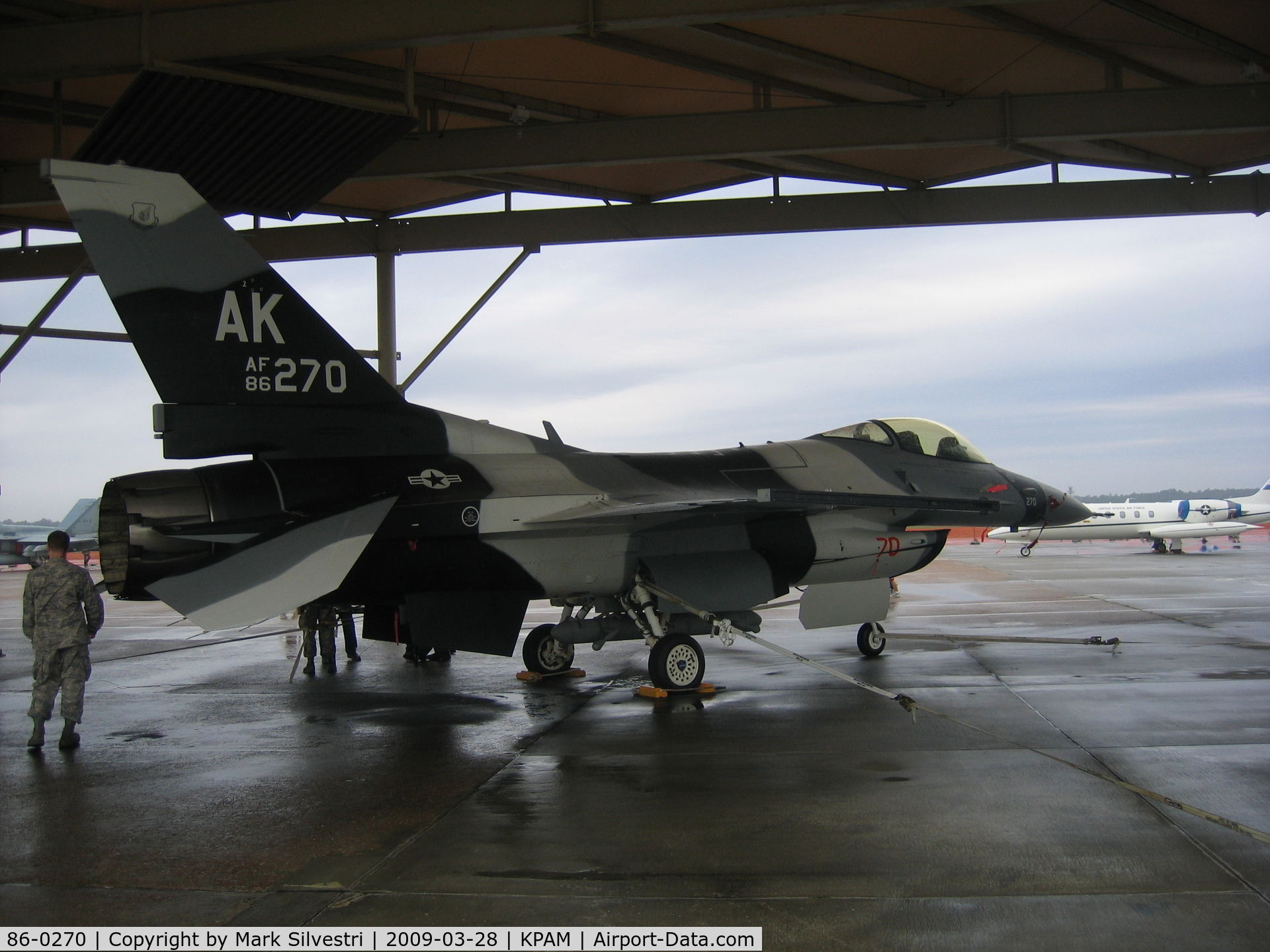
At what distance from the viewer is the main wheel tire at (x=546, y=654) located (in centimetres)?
1015

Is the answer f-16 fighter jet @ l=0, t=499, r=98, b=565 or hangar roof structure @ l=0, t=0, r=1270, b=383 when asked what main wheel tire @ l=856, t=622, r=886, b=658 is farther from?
f-16 fighter jet @ l=0, t=499, r=98, b=565

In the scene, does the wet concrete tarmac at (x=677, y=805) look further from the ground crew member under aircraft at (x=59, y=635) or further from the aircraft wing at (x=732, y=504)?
the aircraft wing at (x=732, y=504)

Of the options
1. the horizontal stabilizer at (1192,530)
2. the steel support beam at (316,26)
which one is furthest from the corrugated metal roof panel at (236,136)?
the horizontal stabilizer at (1192,530)

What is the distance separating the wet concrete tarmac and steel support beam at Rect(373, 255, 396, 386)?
468 centimetres

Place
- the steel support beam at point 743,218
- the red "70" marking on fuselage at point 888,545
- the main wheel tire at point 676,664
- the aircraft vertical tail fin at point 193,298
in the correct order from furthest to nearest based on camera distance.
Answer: the steel support beam at point 743,218, the red "70" marking on fuselage at point 888,545, the main wheel tire at point 676,664, the aircraft vertical tail fin at point 193,298

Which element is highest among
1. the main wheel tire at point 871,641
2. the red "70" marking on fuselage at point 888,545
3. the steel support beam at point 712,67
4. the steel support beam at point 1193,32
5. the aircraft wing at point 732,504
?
the steel support beam at point 712,67

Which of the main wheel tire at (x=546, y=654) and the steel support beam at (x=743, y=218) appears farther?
the steel support beam at (x=743, y=218)

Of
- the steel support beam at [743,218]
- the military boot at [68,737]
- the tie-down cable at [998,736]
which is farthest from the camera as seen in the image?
the steel support beam at [743,218]

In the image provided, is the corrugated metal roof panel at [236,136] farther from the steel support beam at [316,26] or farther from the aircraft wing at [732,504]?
the aircraft wing at [732,504]

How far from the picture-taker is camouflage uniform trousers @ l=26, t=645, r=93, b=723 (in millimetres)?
7008

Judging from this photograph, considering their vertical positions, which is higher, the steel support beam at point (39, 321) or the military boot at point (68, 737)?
the steel support beam at point (39, 321)

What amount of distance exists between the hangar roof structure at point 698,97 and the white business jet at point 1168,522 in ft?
85.1

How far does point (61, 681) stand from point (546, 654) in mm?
4546

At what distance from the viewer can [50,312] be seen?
12391mm
